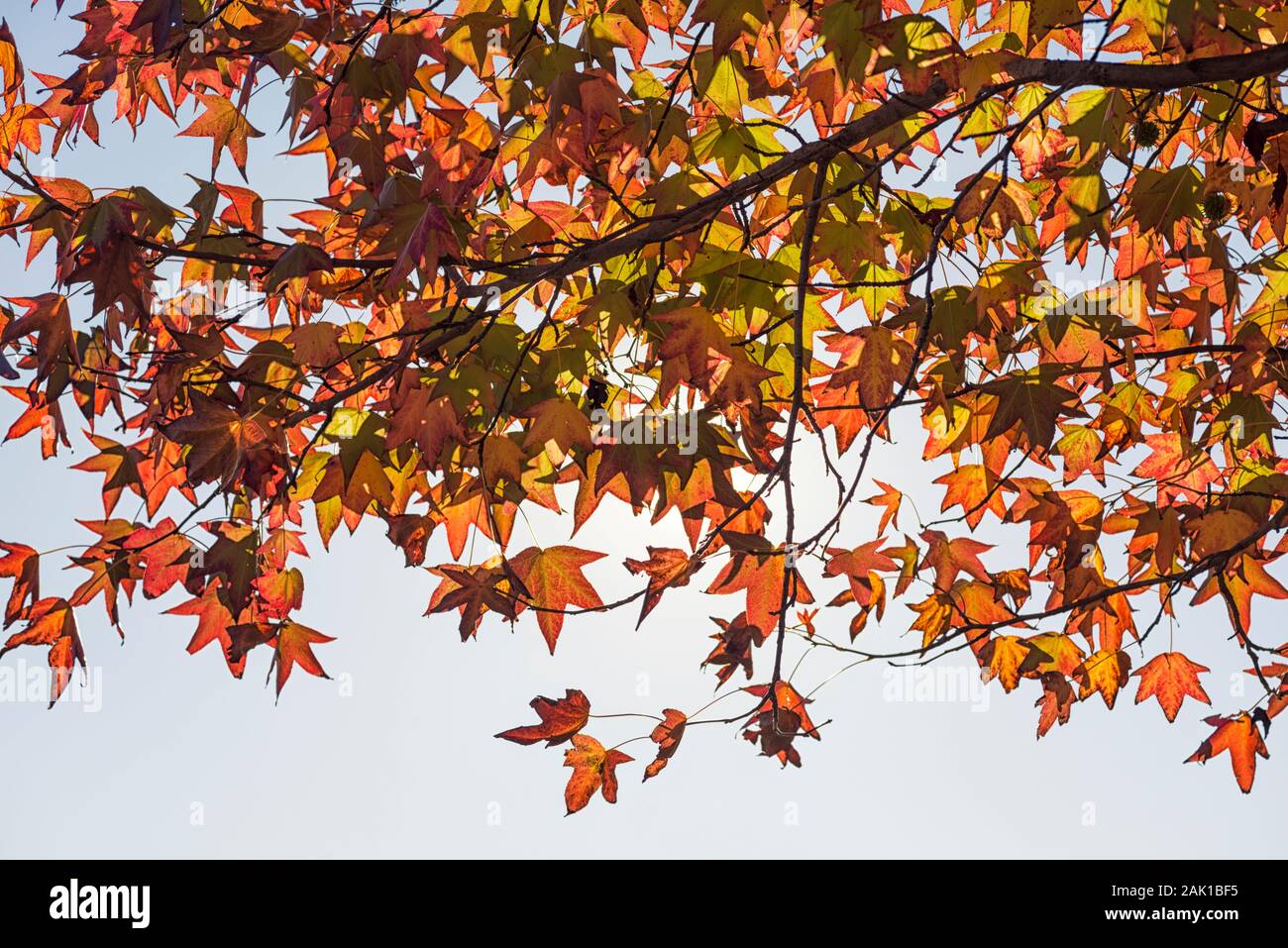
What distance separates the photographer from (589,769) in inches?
109

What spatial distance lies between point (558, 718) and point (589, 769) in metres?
0.23

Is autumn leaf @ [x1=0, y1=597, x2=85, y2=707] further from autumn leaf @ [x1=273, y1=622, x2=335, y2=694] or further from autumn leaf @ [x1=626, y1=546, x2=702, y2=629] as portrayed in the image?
autumn leaf @ [x1=626, y1=546, x2=702, y2=629]

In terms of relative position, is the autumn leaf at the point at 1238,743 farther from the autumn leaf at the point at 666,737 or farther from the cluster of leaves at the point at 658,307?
the autumn leaf at the point at 666,737

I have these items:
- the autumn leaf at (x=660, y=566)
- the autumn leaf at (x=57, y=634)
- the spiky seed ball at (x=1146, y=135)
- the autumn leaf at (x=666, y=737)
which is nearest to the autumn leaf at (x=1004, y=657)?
the autumn leaf at (x=666, y=737)

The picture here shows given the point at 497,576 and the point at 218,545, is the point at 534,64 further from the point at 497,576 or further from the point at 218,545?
the point at 218,545

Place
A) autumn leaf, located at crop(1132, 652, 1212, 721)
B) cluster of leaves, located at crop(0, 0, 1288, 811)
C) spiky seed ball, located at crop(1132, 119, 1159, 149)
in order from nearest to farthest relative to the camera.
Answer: cluster of leaves, located at crop(0, 0, 1288, 811) → spiky seed ball, located at crop(1132, 119, 1159, 149) → autumn leaf, located at crop(1132, 652, 1212, 721)

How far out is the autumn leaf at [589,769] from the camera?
2.74m

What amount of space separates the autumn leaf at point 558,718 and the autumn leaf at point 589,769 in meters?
0.11

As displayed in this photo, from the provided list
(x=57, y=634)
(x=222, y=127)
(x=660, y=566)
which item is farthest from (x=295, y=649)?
(x=222, y=127)

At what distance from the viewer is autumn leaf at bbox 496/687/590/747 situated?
8.53 feet

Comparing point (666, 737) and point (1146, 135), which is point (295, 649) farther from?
point (1146, 135)

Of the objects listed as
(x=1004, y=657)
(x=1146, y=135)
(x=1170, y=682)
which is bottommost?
(x=1170, y=682)

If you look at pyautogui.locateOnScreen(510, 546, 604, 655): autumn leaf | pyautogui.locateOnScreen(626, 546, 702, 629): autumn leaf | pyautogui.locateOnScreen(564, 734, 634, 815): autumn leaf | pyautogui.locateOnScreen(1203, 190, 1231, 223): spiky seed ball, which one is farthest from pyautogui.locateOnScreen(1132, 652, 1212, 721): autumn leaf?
pyautogui.locateOnScreen(510, 546, 604, 655): autumn leaf

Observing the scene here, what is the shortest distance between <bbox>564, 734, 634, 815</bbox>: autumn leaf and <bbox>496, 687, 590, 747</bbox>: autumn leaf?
0.36 ft
